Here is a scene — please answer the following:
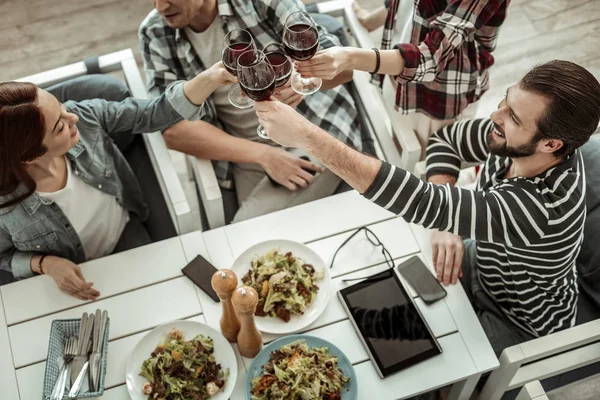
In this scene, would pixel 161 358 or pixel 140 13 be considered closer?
pixel 161 358

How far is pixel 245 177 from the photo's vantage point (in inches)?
96.0

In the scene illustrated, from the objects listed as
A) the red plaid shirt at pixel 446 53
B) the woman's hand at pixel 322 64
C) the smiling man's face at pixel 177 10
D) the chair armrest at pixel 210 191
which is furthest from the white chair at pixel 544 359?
the smiling man's face at pixel 177 10

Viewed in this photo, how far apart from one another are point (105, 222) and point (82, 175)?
195 mm

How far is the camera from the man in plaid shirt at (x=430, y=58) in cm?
186

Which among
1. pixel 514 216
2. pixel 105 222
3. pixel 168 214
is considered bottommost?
pixel 168 214

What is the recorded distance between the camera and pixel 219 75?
187 cm

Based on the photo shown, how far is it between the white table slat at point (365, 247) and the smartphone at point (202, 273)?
1.01ft

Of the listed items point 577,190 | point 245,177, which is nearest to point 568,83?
point 577,190

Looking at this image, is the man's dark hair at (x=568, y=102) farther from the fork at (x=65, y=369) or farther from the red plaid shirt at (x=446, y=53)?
the fork at (x=65, y=369)

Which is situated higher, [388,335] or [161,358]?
[161,358]

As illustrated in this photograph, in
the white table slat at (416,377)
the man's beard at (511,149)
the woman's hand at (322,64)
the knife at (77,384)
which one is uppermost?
the woman's hand at (322,64)

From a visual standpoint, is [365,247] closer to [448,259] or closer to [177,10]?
[448,259]

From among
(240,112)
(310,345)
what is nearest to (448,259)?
(310,345)

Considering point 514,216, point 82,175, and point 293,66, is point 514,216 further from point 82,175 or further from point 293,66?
point 82,175
